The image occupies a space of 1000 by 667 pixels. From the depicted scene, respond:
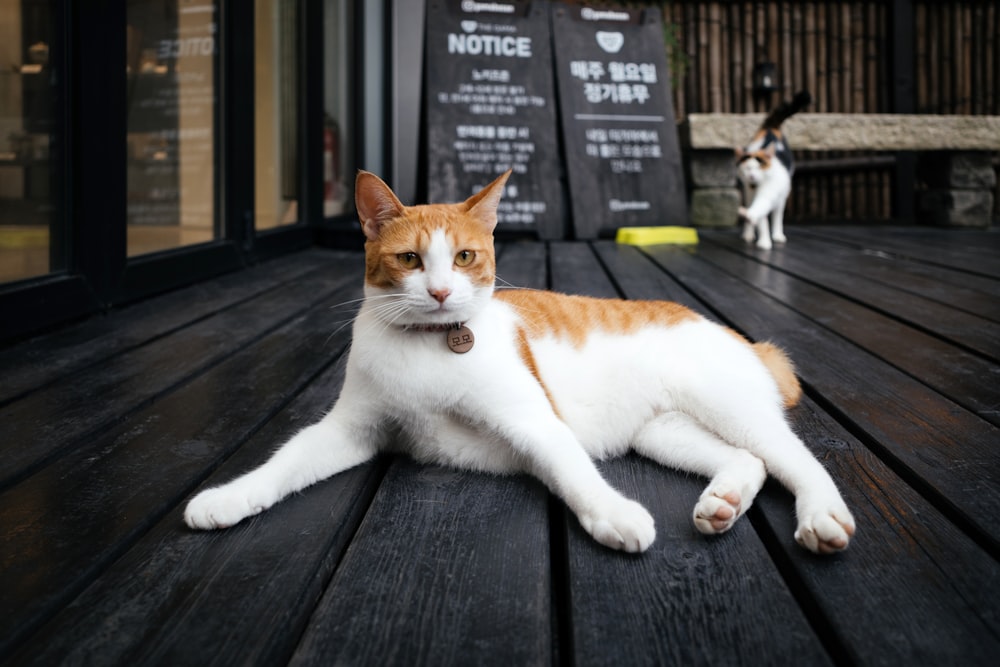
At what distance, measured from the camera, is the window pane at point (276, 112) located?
141 inches

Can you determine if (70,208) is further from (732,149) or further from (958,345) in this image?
(732,149)

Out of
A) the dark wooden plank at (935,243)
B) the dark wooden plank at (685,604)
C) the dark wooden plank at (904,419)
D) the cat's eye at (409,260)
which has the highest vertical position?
the dark wooden plank at (935,243)

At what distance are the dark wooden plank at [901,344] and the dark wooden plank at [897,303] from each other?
46 mm

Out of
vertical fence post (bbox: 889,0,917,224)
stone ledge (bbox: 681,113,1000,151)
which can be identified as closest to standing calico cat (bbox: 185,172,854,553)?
stone ledge (bbox: 681,113,1000,151)

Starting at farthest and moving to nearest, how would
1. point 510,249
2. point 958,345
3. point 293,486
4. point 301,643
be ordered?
point 510,249 < point 958,345 < point 293,486 < point 301,643

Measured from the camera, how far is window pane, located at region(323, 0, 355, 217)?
4.58m

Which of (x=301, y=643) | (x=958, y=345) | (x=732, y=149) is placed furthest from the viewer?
(x=732, y=149)

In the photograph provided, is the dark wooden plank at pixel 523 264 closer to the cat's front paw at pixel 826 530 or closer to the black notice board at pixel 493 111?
the black notice board at pixel 493 111

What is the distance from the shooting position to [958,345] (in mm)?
2090

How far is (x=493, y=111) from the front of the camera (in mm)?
4828

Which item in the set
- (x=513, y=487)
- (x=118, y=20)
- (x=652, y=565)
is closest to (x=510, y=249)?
(x=118, y=20)

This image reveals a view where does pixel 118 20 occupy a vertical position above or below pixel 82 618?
above

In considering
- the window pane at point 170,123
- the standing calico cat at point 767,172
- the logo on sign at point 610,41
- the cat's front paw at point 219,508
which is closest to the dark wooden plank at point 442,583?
the cat's front paw at point 219,508

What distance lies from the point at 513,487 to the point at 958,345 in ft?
4.71
